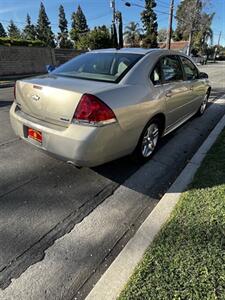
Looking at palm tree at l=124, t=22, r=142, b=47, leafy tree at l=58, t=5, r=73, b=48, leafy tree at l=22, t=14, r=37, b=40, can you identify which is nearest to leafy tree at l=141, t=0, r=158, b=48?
palm tree at l=124, t=22, r=142, b=47

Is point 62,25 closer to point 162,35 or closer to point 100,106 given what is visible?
point 162,35

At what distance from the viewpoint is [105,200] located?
2961 mm

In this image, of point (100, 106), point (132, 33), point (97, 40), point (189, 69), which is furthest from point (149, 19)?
point (100, 106)

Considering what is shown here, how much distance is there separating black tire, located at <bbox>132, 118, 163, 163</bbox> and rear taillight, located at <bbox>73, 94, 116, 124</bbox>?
0.95m

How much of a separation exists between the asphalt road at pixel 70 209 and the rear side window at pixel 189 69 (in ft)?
5.15

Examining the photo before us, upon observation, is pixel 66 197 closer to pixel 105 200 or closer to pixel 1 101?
pixel 105 200

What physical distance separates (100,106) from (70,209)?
1160mm

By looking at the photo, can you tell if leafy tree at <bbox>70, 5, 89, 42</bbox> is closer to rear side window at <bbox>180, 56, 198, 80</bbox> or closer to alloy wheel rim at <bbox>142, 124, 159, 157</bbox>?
rear side window at <bbox>180, 56, 198, 80</bbox>

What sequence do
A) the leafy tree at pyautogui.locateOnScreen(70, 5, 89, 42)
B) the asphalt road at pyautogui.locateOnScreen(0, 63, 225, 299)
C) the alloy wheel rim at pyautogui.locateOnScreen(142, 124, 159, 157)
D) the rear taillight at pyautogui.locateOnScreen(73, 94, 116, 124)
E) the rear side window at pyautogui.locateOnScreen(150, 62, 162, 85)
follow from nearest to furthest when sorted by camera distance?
the asphalt road at pyautogui.locateOnScreen(0, 63, 225, 299) → the rear taillight at pyautogui.locateOnScreen(73, 94, 116, 124) → the rear side window at pyautogui.locateOnScreen(150, 62, 162, 85) → the alloy wheel rim at pyautogui.locateOnScreen(142, 124, 159, 157) → the leafy tree at pyautogui.locateOnScreen(70, 5, 89, 42)

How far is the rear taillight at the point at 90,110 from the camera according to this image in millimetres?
2592

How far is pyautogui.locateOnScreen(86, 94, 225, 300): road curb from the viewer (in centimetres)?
185

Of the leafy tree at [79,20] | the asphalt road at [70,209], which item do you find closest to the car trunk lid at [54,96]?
the asphalt road at [70,209]

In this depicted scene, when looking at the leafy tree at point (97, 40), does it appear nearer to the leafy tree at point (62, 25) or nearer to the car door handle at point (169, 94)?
the car door handle at point (169, 94)

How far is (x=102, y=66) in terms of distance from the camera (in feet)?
11.5
